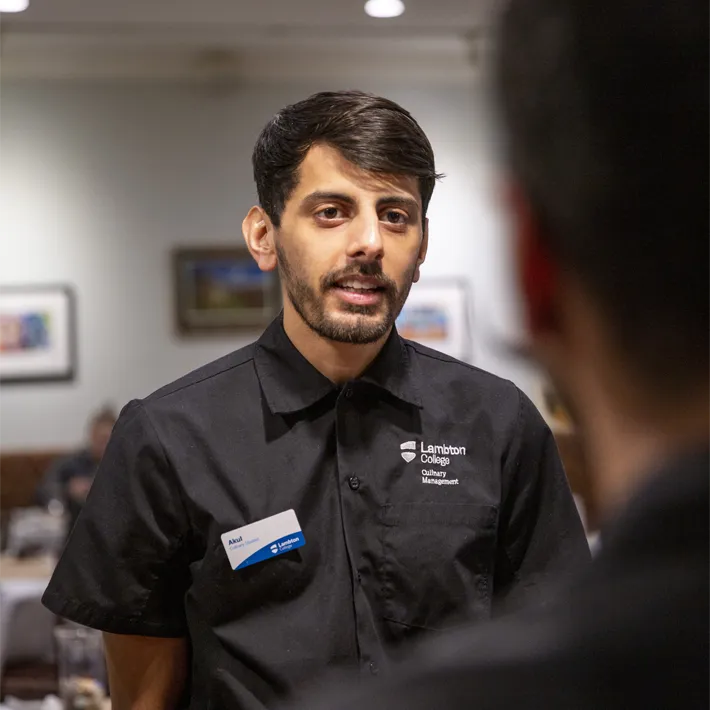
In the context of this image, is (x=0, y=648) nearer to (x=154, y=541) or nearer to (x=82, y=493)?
(x=82, y=493)

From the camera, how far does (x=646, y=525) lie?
46 cm

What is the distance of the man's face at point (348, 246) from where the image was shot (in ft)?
5.18

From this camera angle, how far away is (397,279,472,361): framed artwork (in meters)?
7.24


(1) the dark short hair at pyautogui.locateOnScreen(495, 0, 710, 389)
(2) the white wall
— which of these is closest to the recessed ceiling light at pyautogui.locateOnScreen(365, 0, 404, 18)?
(2) the white wall

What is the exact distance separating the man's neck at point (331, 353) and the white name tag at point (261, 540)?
0.27 m

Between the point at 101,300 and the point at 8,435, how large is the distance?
107cm

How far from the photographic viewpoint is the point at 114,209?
23.0 ft

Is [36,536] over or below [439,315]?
below

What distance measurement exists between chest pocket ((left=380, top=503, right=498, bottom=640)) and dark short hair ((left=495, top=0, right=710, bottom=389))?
110 centimetres

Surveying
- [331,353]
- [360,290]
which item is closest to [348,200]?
[360,290]

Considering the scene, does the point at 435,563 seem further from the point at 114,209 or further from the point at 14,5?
the point at 114,209

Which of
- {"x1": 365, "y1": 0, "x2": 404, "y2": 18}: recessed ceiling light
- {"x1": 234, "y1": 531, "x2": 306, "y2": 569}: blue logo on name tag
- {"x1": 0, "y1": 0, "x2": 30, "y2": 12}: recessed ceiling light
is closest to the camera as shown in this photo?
{"x1": 234, "y1": 531, "x2": 306, "y2": 569}: blue logo on name tag

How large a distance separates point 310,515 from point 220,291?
5.55m

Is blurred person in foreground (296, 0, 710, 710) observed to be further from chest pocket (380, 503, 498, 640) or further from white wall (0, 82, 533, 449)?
white wall (0, 82, 533, 449)
